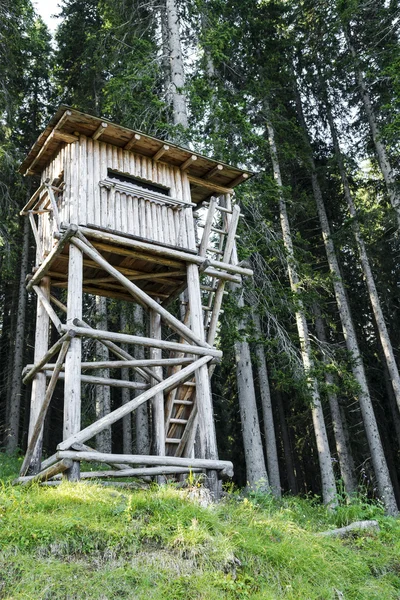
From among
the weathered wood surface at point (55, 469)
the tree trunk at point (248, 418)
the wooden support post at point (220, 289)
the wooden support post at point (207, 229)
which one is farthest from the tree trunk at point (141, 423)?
the weathered wood surface at point (55, 469)

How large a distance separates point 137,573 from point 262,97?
16.8 m

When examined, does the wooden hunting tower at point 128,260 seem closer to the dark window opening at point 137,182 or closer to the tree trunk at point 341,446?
the dark window opening at point 137,182

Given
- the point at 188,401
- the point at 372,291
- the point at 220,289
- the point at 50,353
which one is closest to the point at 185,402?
the point at 188,401

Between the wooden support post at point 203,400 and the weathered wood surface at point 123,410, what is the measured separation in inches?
8.5

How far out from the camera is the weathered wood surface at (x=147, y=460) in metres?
7.93

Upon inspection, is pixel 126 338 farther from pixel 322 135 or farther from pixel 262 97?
pixel 322 135

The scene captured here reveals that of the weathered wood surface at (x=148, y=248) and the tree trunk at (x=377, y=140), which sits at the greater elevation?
the tree trunk at (x=377, y=140)

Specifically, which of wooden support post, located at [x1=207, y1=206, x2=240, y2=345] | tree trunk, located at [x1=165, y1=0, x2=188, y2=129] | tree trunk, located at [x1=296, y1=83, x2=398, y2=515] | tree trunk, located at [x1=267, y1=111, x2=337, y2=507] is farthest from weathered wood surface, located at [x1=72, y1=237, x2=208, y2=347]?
tree trunk, located at [x1=296, y1=83, x2=398, y2=515]

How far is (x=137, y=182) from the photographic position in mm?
10883

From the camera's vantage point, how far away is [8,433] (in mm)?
17766

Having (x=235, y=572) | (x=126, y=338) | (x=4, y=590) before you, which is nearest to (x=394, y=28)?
(x=126, y=338)

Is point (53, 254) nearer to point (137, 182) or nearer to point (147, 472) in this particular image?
point (137, 182)

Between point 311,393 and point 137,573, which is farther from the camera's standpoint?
point 311,393

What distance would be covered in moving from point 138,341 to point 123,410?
121 cm
